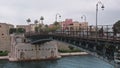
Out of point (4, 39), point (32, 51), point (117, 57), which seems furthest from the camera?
point (4, 39)

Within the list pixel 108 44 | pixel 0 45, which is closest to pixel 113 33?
pixel 108 44

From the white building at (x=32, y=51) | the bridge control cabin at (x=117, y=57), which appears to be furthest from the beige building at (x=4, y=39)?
the bridge control cabin at (x=117, y=57)

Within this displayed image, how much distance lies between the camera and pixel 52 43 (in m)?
87.5

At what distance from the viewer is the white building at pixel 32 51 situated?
3312 inches

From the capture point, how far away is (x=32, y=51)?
282 feet

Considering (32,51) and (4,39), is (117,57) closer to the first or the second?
(32,51)

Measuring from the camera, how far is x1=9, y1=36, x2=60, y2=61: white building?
84.1 meters

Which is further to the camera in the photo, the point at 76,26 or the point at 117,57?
the point at 76,26

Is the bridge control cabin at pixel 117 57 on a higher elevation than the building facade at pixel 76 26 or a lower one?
lower

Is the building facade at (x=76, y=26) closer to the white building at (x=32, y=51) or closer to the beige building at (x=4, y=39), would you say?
the white building at (x=32, y=51)

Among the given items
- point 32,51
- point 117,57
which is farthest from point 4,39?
point 117,57

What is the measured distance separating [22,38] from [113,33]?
61.4 metres

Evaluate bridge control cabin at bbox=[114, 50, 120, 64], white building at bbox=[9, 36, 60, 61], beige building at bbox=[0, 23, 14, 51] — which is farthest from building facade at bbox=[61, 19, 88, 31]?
beige building at bbox=[0, 23, 14, 51]

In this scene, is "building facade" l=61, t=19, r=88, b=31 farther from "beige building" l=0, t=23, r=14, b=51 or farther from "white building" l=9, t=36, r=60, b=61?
"beige building" l=0, t=23, r=14, b=51
